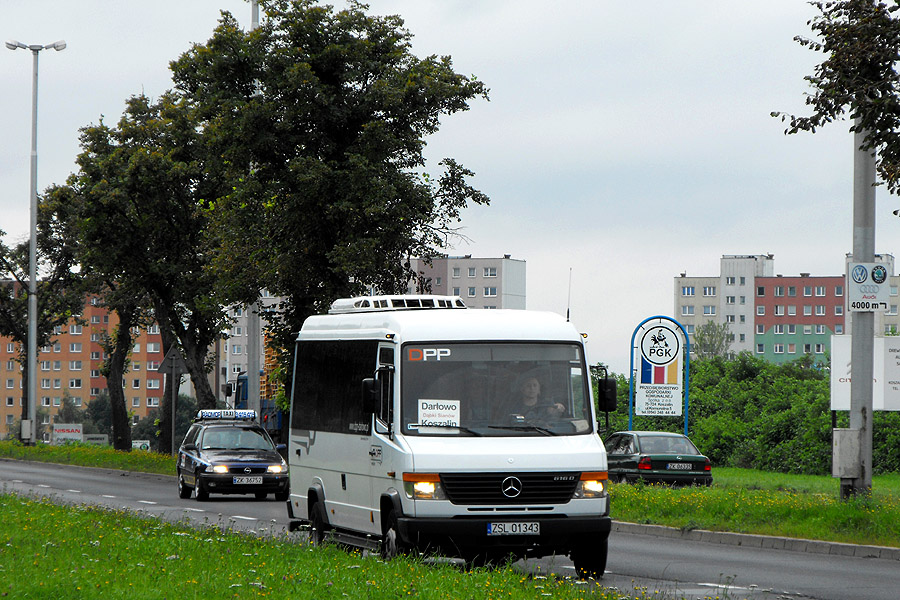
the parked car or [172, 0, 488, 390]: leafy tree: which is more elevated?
[172, 0, 488, 390]: leafy tree

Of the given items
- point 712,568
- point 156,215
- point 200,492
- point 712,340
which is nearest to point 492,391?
point 712,568

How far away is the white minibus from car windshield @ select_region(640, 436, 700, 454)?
13.7m

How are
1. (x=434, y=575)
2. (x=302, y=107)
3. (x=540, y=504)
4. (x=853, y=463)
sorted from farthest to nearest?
(x=302, y=107) < (x=853, y=463) < (x=540, y=504) < (x=434, y=575)

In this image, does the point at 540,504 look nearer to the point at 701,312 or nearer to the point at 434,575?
the point at 434,575

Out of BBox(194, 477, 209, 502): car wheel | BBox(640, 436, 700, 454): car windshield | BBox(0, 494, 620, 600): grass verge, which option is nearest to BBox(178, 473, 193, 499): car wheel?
BBox(194, 477, 209, 502): car wheel

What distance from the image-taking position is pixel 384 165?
3075 cm

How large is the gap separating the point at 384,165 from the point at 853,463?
Answer: 583 inches

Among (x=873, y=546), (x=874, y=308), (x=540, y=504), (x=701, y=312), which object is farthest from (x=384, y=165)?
(x=701, y=312)

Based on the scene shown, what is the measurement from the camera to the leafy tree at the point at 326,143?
30.2 m

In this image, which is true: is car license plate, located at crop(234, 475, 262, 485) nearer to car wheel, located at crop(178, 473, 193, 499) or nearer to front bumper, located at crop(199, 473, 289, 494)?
front bumper, located at crop(199, 473, 289, 494)

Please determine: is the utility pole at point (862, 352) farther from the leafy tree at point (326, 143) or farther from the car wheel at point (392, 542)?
the leafy tree at point (326, 143)

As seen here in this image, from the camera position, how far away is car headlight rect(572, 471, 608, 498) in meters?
13.1

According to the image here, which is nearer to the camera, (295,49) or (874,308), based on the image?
(874,308)

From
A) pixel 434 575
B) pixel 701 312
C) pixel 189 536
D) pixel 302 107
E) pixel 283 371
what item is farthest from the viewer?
pixel 701 312
